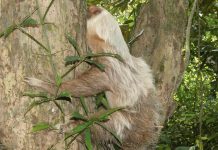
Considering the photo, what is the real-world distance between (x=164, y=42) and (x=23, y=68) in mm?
1732

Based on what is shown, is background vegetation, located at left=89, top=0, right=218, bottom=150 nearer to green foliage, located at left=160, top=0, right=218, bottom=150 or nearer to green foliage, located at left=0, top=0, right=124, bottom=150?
green foliage, located at left=160, top=0, right=218, bottom=150

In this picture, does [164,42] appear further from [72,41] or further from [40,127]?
[40,127]

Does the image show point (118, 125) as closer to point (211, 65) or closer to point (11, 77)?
point (11, 77)

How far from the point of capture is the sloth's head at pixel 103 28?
2.82 m

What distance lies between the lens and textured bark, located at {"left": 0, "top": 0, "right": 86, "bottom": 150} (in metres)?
1.91

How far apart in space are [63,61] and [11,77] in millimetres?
315

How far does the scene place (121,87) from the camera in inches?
116

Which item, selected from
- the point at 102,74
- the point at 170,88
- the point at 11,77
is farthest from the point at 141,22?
the point at 11,77

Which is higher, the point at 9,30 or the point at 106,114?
the point at 9,30

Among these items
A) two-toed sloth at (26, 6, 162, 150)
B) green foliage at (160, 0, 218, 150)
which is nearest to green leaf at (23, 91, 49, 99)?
two-toed sloth at (26, 6, 162, 150)

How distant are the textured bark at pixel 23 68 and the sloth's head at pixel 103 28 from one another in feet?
2.49

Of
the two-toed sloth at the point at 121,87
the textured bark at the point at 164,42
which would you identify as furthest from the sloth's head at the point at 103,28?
the textured bark at the point at 164,42

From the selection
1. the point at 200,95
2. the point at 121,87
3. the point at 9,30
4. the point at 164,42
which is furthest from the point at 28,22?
the point at 164,42

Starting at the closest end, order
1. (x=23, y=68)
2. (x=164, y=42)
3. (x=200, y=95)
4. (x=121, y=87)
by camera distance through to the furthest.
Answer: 1. (x=23, y=68)
2. (x=200, y=95)
3. (x=121, y=87)
4. (x=164, y=42)
